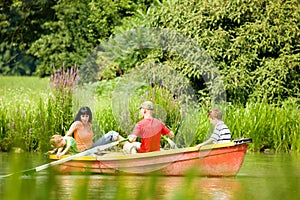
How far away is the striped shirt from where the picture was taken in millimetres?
11898

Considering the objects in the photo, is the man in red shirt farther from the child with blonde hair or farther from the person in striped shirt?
the child with blonde hair

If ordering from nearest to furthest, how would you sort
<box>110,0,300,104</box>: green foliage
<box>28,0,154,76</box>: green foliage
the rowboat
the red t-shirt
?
1. the rowboat
2. the red t-shirt
3. <box>110,0,300,104</box>: green foliage
4. <box>28,0,154,76</box>: green foliage

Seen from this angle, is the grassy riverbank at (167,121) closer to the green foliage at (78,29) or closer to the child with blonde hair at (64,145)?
the child with blonde hair at (64,145)

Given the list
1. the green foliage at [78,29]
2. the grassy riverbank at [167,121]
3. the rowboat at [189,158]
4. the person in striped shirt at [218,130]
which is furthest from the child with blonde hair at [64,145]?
the green foliage at [78,29]

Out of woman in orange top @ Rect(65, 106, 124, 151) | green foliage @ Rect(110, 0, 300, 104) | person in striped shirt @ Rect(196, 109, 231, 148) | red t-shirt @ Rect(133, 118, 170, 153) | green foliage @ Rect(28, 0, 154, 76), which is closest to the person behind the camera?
red t-shirt @ Rect(133, 118, 170, 153)

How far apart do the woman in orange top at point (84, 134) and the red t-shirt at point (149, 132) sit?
2.00 ft

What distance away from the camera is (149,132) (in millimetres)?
11734

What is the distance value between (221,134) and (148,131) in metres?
0.94

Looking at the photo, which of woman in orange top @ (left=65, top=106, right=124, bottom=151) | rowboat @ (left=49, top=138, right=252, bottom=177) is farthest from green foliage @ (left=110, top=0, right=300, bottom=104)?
rowboat @ (left=49, top=138, right=252, bottom=177)

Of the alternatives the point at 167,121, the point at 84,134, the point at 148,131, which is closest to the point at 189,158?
the point at 148,131

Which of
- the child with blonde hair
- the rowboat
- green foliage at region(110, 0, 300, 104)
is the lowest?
the rowboat

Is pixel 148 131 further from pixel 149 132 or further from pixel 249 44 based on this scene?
pixel 249 44

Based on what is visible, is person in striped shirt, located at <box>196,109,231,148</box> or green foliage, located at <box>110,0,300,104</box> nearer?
person in striped shirt, located at <box>196,109,231,148</box>

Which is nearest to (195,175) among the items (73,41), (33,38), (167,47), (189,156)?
(189,156)
